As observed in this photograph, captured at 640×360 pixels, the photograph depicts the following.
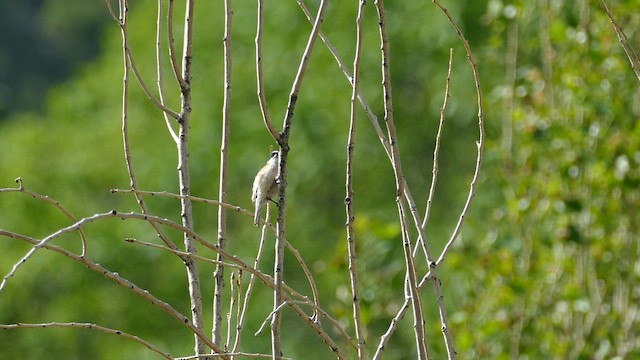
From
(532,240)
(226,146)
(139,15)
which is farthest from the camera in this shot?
(139,15)

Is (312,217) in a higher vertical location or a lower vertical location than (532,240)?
higher

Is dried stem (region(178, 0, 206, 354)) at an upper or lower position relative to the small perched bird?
lower

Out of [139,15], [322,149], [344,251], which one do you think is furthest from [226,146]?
[139,15]

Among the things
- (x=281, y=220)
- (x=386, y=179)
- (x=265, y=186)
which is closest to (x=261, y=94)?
(x=281, y=220)

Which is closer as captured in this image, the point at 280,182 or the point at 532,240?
the point at 280,182

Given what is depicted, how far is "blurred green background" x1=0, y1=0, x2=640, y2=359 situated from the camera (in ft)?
16.5

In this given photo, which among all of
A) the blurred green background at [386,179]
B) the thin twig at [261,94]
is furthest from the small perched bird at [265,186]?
the blurred green background at [386,179]

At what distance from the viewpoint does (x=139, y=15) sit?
2158cm

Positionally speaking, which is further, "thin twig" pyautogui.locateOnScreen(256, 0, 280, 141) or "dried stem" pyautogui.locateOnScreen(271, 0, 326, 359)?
"thin twig" pyautogui.locateOnScreen(256, 0, 280, 141)

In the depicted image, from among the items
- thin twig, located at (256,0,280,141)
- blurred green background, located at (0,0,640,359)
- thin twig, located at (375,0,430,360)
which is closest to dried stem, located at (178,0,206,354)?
thin twig, located at (256,0,280,141)

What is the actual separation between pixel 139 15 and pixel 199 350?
19.9 metres

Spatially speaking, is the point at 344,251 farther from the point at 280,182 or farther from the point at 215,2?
the point at 215,2

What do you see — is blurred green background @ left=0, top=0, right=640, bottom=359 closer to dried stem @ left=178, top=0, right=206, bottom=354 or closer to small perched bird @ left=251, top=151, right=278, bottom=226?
small perched bird @ left=251, top=151, right=278, bottom=226

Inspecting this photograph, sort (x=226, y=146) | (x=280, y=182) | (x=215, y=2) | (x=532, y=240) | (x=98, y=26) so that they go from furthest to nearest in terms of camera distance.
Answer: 1. (x=98, y=26)
2. (x=215, y=2)
3. (x=532, y=240)
4. (x=226, y=146)
5. (x=280, y=182)
